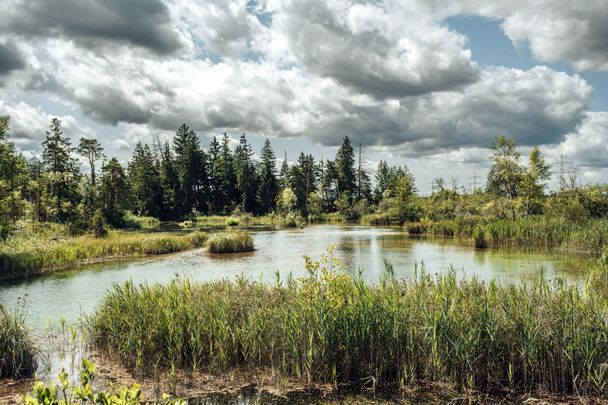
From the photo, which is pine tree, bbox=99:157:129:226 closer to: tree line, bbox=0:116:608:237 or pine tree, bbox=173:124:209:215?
tree line, bbox=0:116:608:237

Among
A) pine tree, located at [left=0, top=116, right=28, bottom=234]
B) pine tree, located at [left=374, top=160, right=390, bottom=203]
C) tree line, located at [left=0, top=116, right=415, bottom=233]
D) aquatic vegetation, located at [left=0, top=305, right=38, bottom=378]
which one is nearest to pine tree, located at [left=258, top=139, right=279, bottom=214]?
tree line, located at [left=0, top=116, right=415, bottom=233]

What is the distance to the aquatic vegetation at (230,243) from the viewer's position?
29.2 metres

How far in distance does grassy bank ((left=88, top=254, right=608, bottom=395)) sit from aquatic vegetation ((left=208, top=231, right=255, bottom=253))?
20.9m

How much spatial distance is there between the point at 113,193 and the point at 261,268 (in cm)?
4248

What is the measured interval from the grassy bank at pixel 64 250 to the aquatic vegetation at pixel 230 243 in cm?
313

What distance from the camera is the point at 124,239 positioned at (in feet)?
97.3

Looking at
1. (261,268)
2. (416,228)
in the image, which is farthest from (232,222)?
(261,268)

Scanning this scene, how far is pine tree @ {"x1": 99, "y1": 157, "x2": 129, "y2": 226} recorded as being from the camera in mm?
55062

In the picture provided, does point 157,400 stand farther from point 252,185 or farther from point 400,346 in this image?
point 252,185

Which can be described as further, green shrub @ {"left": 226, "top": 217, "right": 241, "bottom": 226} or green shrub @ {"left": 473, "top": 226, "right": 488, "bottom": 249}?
green shrub @ {"left": 226, "top": 217, "right": 241, "bottom": 226}

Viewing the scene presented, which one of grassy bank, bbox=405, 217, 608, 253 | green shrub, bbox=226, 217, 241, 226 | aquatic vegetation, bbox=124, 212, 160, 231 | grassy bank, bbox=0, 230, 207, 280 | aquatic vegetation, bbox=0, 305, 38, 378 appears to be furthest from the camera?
green shrub, bbox=226, 217, 241, 226

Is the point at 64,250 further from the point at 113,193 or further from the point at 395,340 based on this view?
the point at 113,193

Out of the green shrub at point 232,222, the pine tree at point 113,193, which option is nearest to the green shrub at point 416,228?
the green shrub at point 232,222

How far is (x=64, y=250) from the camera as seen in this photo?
2383 cm
